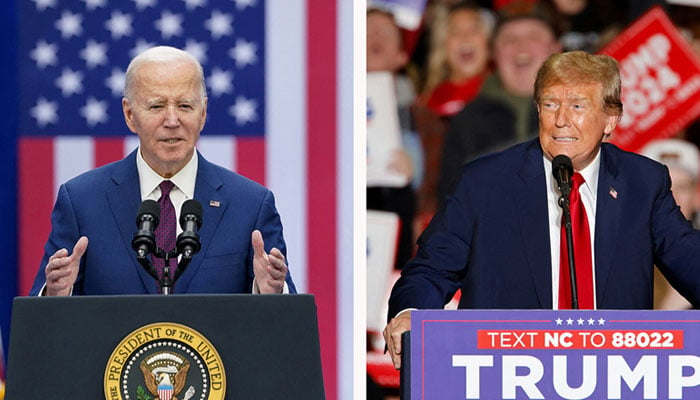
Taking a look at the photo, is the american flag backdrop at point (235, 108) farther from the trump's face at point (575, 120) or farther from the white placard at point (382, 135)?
the trump's face at point (575, 120)

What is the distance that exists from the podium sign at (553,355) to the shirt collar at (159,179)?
116cm

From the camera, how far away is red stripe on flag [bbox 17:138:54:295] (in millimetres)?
4184

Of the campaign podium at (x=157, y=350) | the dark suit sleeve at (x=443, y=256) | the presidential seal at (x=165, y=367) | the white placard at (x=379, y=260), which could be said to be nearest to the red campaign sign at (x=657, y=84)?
the white placard at (x=379, y=260)

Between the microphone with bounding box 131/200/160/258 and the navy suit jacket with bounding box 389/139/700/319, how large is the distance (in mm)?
881

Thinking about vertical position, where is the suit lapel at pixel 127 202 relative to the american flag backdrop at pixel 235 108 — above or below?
below

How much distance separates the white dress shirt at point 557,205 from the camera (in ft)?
10.4

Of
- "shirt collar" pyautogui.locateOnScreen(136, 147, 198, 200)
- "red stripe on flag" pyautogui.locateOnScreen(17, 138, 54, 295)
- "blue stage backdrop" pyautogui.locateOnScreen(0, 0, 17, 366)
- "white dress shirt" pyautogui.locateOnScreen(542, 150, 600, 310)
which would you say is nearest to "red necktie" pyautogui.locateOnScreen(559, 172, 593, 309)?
"white dress shirt" pyautogui.locateOnScreen(542, 150, 600, 310)

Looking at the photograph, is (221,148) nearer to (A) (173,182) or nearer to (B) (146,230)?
(A) (173,182)

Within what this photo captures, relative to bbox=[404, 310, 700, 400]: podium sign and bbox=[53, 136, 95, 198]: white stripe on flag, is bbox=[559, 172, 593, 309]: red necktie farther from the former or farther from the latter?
bbox=[53, 136, 95, 198]: white stripe on flag

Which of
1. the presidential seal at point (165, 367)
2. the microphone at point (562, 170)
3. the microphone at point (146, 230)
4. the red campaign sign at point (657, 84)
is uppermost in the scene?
the red campaign sign at point (657, 84)

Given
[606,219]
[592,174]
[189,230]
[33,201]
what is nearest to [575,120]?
[592,174]

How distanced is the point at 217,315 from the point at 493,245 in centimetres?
121

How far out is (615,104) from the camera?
3289mm

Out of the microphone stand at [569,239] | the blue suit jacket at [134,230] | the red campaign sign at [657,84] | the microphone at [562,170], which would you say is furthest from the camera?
the red campaign sign at [657,84]
